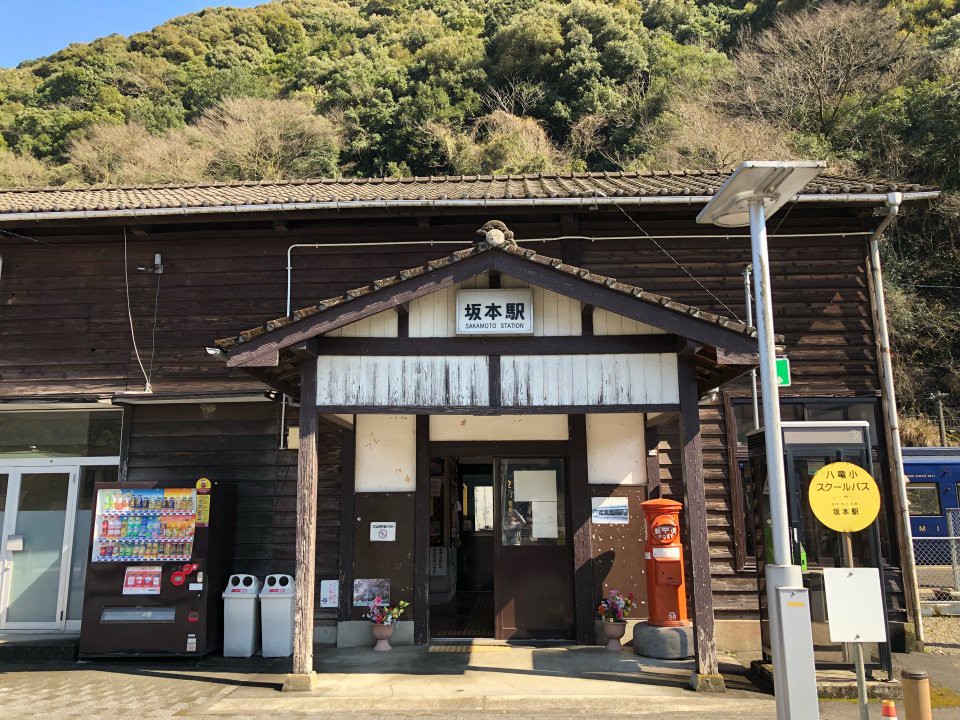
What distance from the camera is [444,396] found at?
260 inches

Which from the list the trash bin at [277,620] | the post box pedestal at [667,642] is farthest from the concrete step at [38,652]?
the post box pedestal at [667,642]

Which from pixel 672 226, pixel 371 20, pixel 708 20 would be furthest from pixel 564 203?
pixel 371 20

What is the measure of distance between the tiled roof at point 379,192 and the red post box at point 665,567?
163 inches

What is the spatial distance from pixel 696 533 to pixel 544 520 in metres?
2.46

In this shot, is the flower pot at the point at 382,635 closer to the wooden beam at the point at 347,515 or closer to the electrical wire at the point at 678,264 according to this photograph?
the wooden beam at the point at 347,515

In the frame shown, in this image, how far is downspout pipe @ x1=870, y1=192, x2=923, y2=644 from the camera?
8.25 m

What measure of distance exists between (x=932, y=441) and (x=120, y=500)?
23.6m

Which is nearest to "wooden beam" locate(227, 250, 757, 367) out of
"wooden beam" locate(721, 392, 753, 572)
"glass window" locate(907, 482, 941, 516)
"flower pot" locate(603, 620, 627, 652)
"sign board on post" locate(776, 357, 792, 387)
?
"sign board on post" locate(776, 357, 792, 387)

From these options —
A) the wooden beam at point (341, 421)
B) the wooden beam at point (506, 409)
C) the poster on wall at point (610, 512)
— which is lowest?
the poster on wall at point (610, 512)

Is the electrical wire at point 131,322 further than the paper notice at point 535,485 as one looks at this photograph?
Yes

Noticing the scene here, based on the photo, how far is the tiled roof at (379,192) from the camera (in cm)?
902

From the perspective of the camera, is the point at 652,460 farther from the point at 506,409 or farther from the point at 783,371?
the point at 506,409

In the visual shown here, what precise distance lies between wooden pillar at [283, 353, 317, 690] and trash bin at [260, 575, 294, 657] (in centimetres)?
150

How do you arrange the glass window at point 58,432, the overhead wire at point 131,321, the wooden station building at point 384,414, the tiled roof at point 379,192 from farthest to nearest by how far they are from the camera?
the glass window at point 58,432, the overhead wire at point 131,321, the tiled roof at point 379,192, the wooden station building at point 384,414
